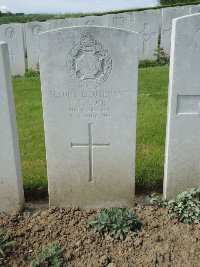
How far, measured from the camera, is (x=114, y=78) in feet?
10.2

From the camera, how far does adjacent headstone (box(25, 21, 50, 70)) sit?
1011 cm

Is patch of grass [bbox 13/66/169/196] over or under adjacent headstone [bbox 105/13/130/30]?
under

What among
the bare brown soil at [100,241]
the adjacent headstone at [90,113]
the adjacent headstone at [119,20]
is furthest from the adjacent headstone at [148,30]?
the bare brown soil at [100,241]

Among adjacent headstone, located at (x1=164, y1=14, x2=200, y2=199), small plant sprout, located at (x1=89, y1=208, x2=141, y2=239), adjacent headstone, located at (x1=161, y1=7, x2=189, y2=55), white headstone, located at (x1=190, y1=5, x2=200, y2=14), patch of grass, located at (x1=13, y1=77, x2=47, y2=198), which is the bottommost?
small plant sprout, located at (x1=89, y1=208, x2=141, y2=239)

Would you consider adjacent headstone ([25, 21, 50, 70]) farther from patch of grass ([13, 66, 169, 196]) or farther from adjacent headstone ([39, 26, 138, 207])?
adjacent headstone ([39, 26, 138, 207])

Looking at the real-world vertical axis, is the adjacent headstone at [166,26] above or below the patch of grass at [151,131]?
above

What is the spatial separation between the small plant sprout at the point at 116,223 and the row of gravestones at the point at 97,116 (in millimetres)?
375

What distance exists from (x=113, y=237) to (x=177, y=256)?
1.81ft

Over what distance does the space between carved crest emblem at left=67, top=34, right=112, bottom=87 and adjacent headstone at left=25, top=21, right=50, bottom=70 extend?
7.39 meters

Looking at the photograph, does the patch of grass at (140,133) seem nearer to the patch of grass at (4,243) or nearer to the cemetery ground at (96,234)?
the cemetery ground at (96,234)

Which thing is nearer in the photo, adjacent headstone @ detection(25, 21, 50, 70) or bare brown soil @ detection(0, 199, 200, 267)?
bare brown soil @ detection(0, 199, 200, 267)

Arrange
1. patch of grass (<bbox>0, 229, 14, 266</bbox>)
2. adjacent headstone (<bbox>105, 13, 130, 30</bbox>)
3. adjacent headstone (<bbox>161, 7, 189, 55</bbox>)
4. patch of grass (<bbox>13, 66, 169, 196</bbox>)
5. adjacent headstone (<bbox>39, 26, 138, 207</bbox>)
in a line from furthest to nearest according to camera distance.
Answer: adjacent headstone (<bbox>105, 13, 130, 30</bbox>), adjacent headstone (<bbox>161, 7, 189, 55</bbox>), patch of grass (<bbox>13, 66, 169, 196</bbox>), adjacent headstone (<bbox>39, 26, 138, 207</bbox>), patch of grass (<bbox>0, 229, 14, 266</bbox>)

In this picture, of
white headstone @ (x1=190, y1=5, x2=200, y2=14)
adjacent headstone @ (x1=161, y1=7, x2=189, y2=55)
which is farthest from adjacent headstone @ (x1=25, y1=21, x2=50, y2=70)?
white headstone @ (x1=190, y1=5, x2=200, y2=14)

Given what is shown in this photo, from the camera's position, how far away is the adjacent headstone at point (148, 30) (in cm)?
1052
